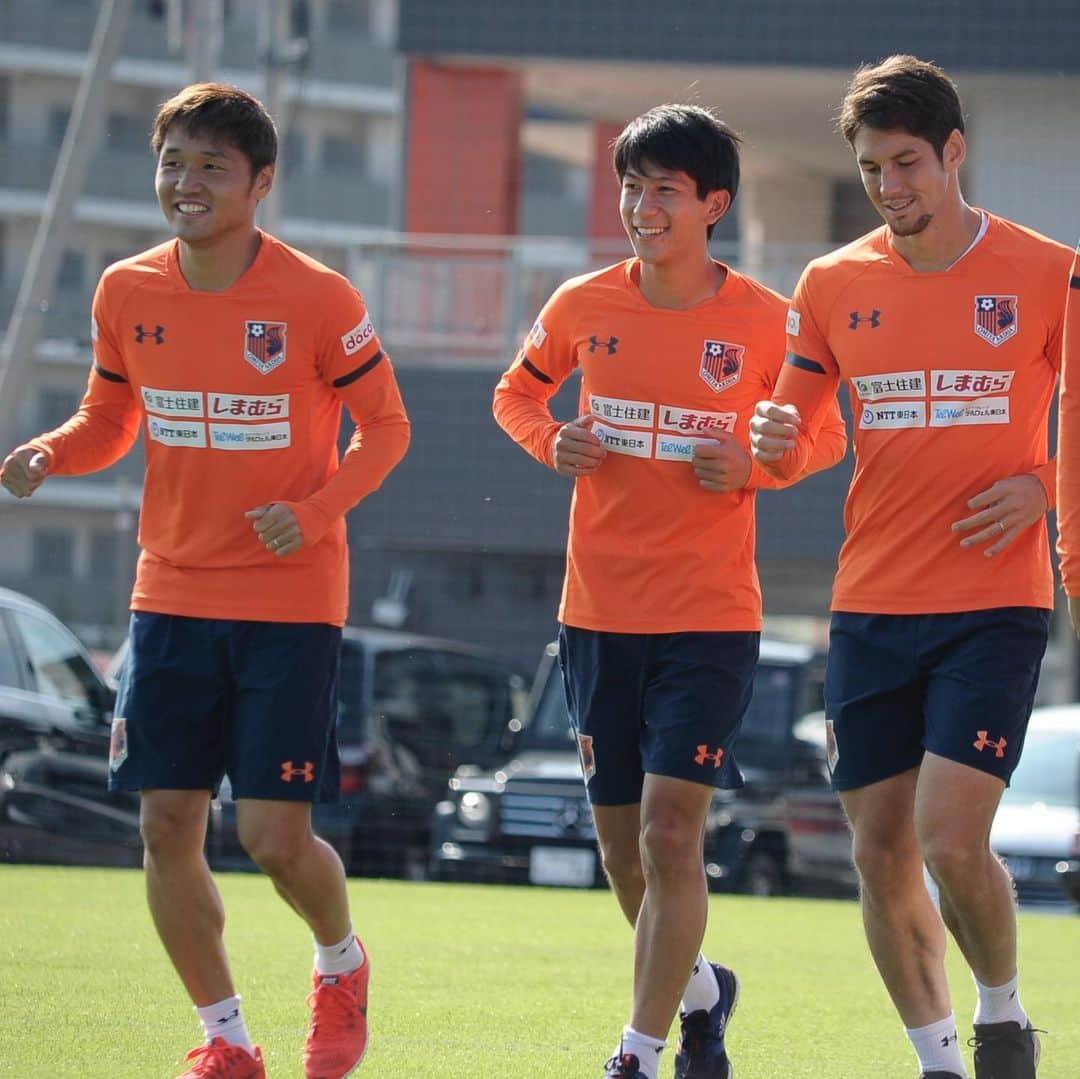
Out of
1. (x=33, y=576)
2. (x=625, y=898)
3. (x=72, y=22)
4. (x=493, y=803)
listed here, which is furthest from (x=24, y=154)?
(x=625, y=898)

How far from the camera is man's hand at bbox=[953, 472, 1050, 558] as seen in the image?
16.2 feet

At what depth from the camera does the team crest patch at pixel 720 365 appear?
5461 millimetres

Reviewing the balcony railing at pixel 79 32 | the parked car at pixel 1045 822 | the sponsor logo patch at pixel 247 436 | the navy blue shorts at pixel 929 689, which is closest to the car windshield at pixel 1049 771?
the parked car at pixel 1045 822

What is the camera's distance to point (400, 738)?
608 inches

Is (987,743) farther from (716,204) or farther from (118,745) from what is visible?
(118,745)

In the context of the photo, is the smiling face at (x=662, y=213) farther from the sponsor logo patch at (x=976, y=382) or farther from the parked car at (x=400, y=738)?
the parked car at (x=400, y=738)

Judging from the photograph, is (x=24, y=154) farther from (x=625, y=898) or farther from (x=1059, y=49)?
(x=625, y=898)

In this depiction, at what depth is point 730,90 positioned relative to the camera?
67.3 feet

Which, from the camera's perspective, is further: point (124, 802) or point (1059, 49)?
point (1059, 49)

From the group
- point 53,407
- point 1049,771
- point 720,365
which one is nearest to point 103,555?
point 53,407

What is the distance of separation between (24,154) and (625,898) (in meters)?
52.4

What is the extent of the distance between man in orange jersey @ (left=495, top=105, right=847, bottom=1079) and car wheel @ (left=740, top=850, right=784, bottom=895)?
7.96 metres

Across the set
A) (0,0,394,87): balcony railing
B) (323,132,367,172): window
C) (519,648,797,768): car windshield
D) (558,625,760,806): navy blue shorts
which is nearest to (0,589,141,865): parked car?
(519,648,797,768): car windshield

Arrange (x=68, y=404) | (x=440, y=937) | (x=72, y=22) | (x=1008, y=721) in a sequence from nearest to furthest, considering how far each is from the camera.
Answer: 1. (x=1008, y=721)
2. (x=440, y=937)
3. (x=68, y=404)
4. (x=72, y=22)
